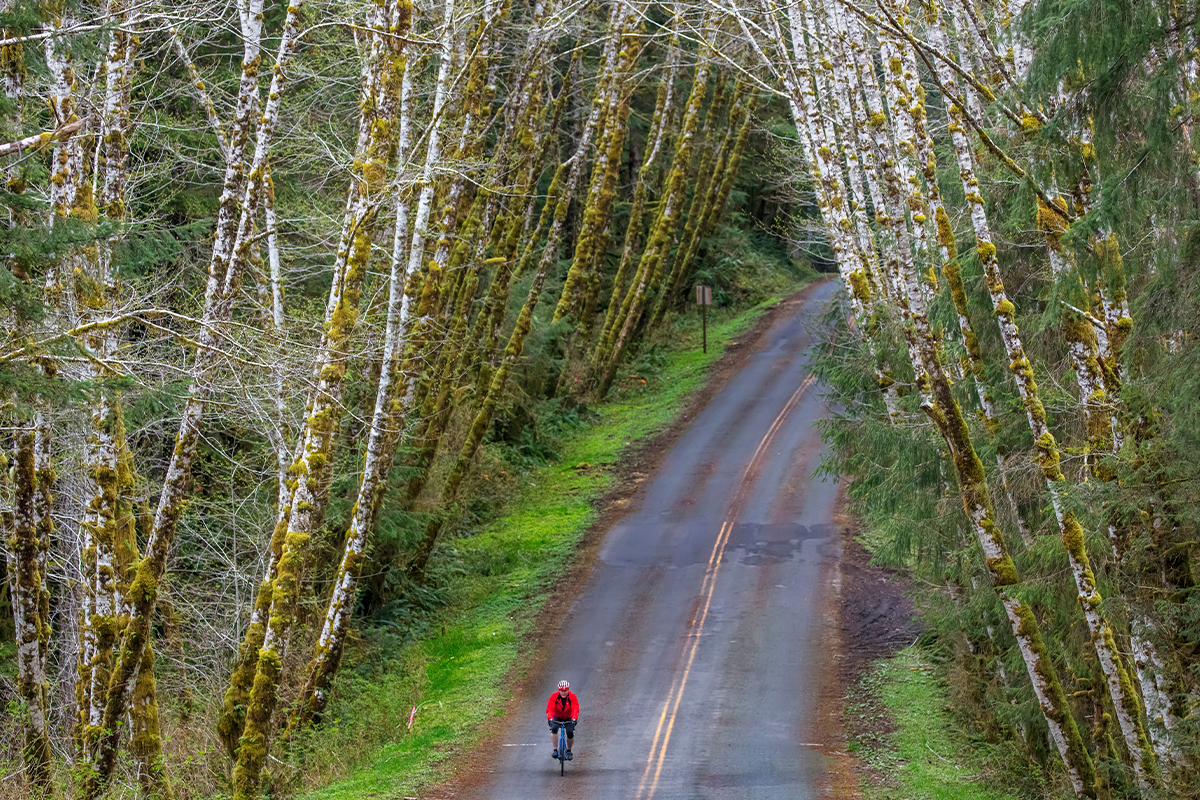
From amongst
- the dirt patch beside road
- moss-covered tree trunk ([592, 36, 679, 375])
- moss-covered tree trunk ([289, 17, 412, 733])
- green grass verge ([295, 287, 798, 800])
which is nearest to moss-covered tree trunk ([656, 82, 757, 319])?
moss-covered tree trunk ([592, 36, 679, 375])

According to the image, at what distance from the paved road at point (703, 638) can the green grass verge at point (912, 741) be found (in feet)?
2.68

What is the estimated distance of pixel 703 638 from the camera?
18.8 meters

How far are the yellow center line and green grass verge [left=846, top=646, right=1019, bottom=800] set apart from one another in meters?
2.62

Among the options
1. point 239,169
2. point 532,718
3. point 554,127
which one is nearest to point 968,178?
point 239,169

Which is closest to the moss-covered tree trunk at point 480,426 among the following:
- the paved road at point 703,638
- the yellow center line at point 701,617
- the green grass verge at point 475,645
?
the green grass verge at point 475,645

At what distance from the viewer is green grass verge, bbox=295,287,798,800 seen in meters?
14.1

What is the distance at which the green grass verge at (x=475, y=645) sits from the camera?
1412cm

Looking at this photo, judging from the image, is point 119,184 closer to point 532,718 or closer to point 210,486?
point 210,486

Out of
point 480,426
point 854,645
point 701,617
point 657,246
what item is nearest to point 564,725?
point 701,617

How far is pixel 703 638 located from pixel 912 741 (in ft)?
15.4

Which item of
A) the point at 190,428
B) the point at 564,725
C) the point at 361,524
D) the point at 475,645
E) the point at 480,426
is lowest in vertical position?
the point at 475,645

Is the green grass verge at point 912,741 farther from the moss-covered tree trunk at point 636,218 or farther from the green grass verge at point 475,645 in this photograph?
the moss-covered tree trunk at point 636,218

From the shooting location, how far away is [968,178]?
9656 mm

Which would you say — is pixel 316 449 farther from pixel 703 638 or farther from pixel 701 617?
pixel 701 617
